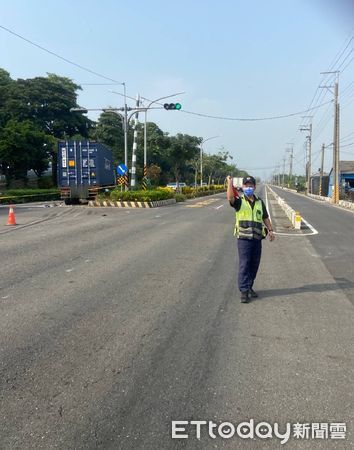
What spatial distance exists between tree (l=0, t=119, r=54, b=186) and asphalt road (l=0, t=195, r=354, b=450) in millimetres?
38110

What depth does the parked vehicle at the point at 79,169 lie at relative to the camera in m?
28.8

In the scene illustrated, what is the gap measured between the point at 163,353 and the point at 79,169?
2591 cm

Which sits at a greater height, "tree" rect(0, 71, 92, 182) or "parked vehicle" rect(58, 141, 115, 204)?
"tree" rect(0, 71, 92, 182)

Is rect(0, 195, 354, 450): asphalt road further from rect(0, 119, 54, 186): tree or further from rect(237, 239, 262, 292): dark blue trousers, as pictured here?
rect(0, 119, 54, 186): tree

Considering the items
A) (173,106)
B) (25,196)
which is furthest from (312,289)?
(25,196)

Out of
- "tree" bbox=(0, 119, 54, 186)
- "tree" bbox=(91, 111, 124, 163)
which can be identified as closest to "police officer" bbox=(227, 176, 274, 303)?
"tree" bbox=(0, 119, 54, 186)

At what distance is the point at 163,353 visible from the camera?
4.24 m

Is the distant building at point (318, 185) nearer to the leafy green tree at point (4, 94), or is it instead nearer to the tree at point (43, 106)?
the tree at point (43, 106)

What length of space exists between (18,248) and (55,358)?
23.3 feet

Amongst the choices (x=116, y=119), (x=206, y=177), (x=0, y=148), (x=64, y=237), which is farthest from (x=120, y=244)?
(x=206, y=177)

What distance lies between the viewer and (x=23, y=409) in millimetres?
3215

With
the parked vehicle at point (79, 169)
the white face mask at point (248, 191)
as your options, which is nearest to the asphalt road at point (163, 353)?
the white face mask at point (248, 191)

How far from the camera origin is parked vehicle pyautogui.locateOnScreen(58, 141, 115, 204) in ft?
94.3

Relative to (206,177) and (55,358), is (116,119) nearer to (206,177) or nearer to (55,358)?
(206,177)
